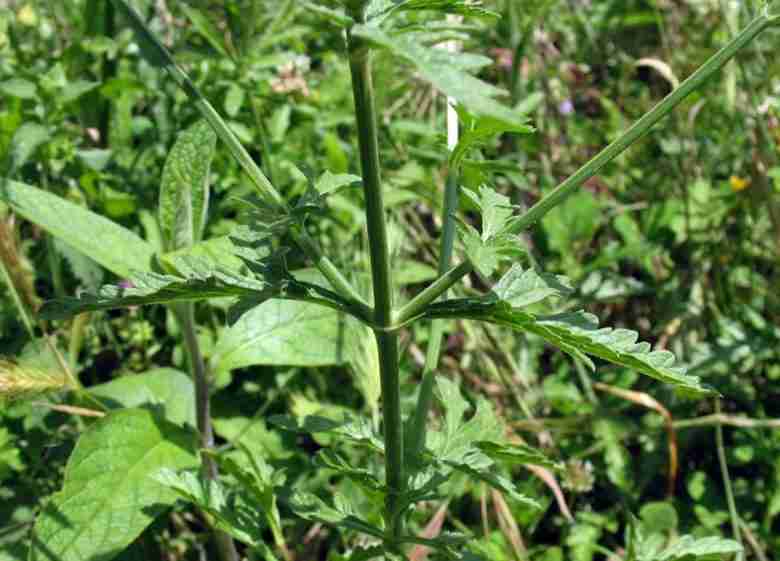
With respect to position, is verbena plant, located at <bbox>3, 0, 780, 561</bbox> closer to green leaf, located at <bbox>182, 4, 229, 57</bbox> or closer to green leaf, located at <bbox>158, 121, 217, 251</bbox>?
green leaf, located at <bbox>158, 121, 217, 251</bbox>

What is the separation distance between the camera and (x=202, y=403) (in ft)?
5.88

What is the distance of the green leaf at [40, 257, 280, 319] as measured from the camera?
3.72ft

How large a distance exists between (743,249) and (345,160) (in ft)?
3.73

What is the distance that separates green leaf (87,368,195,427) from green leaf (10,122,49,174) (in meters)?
0.58

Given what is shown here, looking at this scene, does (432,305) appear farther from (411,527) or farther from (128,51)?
(128,51)

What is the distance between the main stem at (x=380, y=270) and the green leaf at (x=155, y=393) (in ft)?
2.13

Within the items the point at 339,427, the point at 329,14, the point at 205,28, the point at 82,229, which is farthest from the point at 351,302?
the point at 205,28

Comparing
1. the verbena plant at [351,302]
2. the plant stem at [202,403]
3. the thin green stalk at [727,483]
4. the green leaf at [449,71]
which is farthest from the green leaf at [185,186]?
the thin green stalk at [727,483]

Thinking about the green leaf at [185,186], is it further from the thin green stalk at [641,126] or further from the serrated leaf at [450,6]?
the serrated leaf at [450,6]

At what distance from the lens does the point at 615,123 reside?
127 inches

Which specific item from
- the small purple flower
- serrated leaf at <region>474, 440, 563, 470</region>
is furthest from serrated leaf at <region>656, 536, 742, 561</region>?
the small purple flower

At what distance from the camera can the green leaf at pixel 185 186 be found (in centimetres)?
170

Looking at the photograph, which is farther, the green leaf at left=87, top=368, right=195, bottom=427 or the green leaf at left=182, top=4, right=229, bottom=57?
the green leaf at left=182, top=4, right=229, bottom=57

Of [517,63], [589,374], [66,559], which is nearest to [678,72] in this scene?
[517,63]
